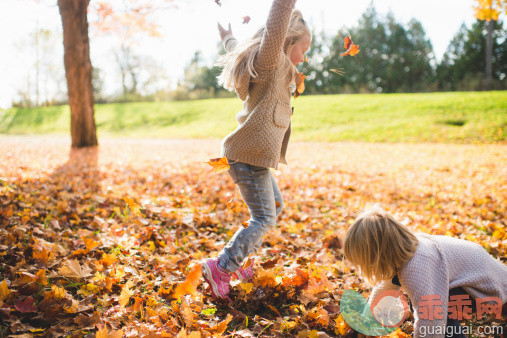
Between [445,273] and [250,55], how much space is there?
1.56 meters

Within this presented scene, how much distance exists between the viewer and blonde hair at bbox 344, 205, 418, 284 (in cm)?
174

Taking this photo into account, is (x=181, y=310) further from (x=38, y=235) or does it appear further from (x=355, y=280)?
(x=38, y=235)

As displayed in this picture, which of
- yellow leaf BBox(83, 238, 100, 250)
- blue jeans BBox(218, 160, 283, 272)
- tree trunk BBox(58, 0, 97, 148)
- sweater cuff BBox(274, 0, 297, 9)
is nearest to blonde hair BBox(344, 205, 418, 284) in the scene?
blue jeans BBox(218, 160, 283, 272)

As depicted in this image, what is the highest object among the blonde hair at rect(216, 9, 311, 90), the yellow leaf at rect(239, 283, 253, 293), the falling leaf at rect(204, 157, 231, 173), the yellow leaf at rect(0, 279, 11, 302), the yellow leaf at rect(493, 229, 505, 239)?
the blonde hair at rect(216, 9, 311, 90)

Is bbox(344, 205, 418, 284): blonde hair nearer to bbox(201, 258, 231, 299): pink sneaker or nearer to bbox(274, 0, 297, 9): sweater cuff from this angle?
bbox(201, 258, 231, 299): pink sneaker

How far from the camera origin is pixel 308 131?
55.1ft

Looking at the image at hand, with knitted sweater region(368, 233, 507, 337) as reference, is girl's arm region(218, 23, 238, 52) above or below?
above

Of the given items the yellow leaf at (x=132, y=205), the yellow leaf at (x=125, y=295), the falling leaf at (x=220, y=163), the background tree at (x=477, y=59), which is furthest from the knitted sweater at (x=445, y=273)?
the background tree at (x=477, y=59)

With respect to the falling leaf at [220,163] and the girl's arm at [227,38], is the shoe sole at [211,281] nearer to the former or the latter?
the falling leaf at [220,163]

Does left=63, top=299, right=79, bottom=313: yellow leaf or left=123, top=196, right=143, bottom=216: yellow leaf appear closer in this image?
left=63, top=299, right=79, bottom=313: yellow leaf

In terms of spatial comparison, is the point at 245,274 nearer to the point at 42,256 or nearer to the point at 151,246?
the point at 151,246

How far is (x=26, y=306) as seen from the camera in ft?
5.99

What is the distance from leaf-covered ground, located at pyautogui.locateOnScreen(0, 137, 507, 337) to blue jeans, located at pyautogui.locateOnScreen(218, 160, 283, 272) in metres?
0.17
